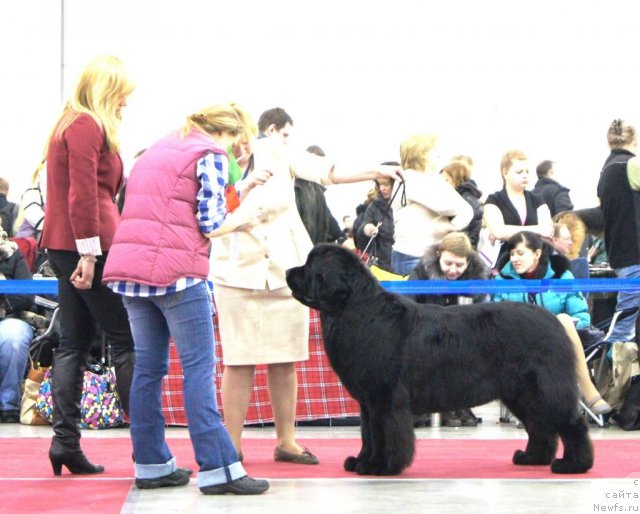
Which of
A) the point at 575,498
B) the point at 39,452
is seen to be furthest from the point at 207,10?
the point at 575,498

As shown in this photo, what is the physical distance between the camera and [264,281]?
4969 mm

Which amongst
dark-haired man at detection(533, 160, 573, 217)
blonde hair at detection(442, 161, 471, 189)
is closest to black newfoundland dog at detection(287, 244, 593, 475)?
blonde hair at detection(442, 161, 471, 189)

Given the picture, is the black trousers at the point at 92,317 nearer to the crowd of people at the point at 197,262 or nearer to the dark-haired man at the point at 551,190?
the crowd of people at the point at 197,262

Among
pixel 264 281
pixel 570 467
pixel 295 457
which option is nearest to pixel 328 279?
pixel 264 281

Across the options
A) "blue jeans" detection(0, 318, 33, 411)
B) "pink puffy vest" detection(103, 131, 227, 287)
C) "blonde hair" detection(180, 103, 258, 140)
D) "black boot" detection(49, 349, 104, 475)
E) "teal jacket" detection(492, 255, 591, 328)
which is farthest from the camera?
"blue jeans" detection(0, 318, 33, 411)

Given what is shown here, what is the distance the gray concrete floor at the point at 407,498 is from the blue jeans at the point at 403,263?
2727 millimetres

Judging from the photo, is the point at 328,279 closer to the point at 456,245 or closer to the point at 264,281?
the point at 264,281

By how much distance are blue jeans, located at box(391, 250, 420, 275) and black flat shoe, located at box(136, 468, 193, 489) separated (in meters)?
3.00

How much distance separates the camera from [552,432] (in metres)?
4.87

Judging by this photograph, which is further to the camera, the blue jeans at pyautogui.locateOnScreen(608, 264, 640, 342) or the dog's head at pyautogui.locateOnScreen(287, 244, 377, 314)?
the blue jeans at pyautogui.locateOnScreen(608, 264, 640, 342)

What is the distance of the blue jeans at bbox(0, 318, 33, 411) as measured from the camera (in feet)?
23.6

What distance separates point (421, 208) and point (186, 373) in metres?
3.13

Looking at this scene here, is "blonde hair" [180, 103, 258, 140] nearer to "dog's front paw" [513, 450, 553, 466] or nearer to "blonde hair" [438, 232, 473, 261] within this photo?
"dog's front paw" [513, 450, 553, 466]

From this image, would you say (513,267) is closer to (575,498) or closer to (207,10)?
(575,498)
